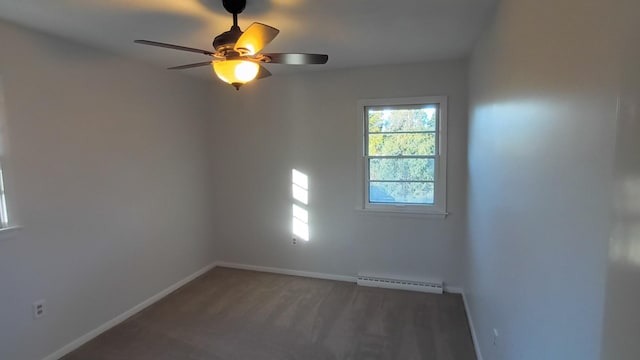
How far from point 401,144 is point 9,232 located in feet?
11.7

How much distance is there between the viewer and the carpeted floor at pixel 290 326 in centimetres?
271

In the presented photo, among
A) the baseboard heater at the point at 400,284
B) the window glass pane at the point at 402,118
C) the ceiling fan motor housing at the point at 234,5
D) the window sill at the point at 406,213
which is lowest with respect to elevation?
the baseboard heater at the point at 400,284

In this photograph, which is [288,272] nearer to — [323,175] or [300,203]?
[300,203]

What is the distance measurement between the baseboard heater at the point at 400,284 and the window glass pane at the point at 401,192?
922 millimetres

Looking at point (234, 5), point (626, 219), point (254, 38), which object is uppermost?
point (234, 5)

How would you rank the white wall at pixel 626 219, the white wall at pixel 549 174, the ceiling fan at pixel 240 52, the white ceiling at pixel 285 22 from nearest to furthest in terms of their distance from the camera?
the white wall at pixel 626 219 → the white wall at pixel 549 174 → the ceiling fan at pixel 240 52 → the white ceiling at pixel 285 22

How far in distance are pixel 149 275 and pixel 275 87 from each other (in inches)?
103

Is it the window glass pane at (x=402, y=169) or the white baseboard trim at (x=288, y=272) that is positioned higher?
the window glass pane at (x=402, y=169)

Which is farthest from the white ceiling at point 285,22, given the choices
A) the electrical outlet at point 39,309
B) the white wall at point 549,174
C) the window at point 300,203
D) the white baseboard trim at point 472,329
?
the white baseboard trim at point 472,329

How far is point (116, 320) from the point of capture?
125 inches

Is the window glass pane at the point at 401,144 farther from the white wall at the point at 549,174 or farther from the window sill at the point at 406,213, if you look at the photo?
the white wall at the point at 549,174

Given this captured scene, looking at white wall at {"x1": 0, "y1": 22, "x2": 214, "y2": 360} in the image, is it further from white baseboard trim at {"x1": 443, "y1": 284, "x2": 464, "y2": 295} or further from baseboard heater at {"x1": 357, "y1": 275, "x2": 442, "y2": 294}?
white baseboard trim at {"x1": 443, "y1": 284, "x2": 464, "y2": 295}

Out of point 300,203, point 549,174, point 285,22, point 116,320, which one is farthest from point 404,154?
point 116,320

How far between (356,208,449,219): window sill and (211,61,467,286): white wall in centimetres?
4
